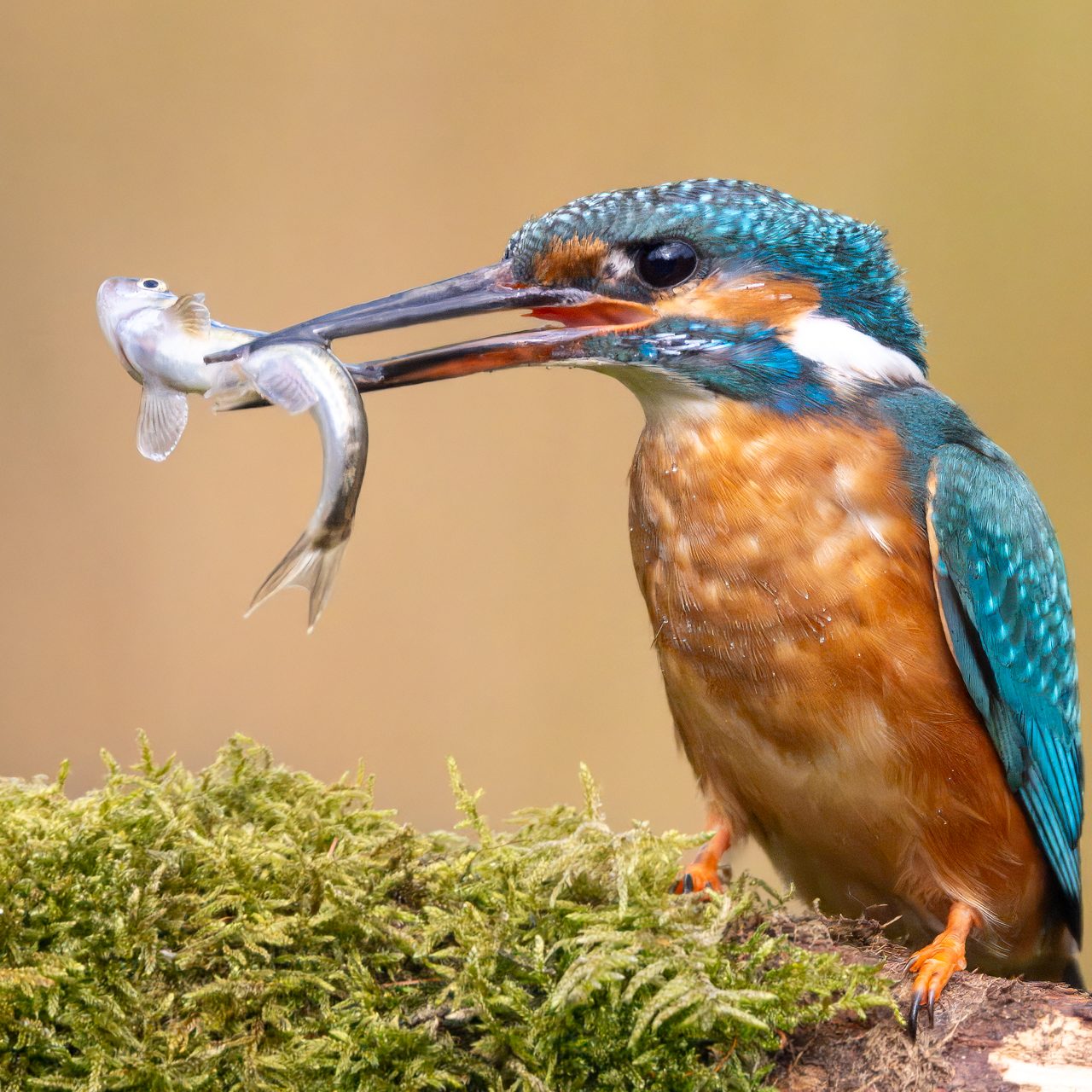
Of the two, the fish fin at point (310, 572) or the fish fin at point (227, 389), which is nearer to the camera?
the fish fin at point (310, 572)

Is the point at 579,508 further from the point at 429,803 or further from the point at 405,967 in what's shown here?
the point at 405,967

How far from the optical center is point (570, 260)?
1.89m

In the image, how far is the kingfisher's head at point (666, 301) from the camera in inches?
73.0

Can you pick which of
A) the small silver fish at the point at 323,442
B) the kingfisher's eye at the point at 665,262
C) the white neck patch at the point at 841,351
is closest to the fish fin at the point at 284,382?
the small silver fish at the point at 323,442

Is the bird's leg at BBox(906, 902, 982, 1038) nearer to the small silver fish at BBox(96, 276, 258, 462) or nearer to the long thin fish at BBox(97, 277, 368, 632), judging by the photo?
the long thin fish at BBox(97, 277, 368, 632)

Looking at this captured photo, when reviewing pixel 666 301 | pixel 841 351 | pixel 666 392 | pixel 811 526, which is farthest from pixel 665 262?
pixel 811 526

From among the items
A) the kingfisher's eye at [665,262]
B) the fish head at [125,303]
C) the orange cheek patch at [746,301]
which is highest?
the fish head at [125,303]

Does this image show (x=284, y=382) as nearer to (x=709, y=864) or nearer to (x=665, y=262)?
(x=665, y=262)

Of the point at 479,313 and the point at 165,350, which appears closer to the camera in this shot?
the point at 165,350

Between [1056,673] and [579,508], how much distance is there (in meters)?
2.58

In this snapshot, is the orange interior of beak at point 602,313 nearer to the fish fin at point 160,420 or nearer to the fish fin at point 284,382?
the fish fin at point 284,382

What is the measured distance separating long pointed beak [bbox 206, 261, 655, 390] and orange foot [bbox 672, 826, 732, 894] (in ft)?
3.13

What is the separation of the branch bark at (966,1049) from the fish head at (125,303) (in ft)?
4.15

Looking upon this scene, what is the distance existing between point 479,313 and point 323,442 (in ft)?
1.37
